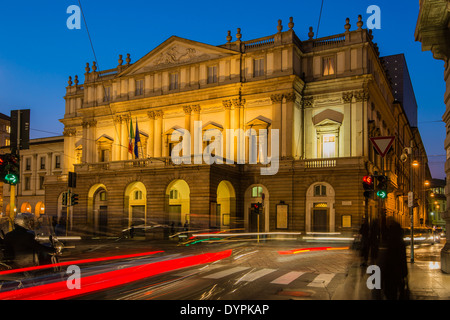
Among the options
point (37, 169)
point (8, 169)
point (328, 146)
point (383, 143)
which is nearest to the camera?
point (383, 143)

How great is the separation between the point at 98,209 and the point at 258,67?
22.2 metres

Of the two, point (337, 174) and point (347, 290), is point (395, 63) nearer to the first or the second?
point (337, 174)

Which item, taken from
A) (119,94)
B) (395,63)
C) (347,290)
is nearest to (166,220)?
(119,94)

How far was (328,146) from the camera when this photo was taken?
42.5m

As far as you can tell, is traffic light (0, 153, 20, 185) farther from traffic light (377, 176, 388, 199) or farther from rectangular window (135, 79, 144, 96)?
rectangular window (135, 79, 144, 96)

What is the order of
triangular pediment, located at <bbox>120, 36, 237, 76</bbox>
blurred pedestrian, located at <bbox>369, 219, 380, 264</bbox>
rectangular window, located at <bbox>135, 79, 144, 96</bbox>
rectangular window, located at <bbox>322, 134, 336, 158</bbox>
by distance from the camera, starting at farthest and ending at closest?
rectangular window, located at <bbox>135, 79, 144, 96</bbox>, triangular pediment, located at <bbox>120, 36, 237, 76</bbox>, rectangular window, located at <bbox>322, 134, 336, 158</bbox>, blurred pedestrian, located at <bbox>369, 219, 380, 264</bbox>

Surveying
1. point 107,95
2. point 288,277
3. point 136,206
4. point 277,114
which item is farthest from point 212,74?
point 288,277

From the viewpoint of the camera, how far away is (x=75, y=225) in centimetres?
4881

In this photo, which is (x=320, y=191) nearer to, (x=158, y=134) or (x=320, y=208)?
(x=320, y=208)

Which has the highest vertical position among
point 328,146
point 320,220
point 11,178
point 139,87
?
point 139,87

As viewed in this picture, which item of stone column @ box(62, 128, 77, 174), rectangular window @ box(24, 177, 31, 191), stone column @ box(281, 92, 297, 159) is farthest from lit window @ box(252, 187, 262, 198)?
rectangular window @ box(24, 177, 31, 191)

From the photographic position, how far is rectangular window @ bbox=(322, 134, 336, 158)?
42.2 m

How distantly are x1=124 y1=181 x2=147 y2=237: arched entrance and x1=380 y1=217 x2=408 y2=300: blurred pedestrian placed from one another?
32.7m
